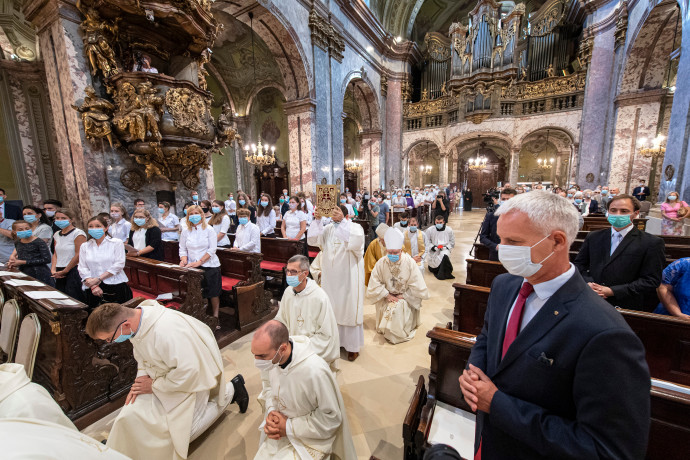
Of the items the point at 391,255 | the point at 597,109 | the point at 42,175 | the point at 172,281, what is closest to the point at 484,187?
the point at 597,109

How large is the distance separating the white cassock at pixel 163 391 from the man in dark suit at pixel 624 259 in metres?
3.44

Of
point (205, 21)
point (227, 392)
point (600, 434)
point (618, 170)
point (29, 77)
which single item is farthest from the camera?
point (618, 170)

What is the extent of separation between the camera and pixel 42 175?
9023mm

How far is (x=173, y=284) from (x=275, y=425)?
2.92 m

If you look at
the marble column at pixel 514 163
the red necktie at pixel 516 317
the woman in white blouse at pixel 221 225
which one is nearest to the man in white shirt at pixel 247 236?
the woman in white blouse at pixel 221 225

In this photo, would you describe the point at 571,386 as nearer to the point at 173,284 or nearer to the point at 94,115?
the point at 173,284

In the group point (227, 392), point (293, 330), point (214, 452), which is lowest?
point (214, 452)

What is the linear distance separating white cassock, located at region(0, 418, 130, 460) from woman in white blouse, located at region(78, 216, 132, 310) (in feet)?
10.2

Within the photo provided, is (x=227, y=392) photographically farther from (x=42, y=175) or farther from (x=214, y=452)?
(x=42, y=175)

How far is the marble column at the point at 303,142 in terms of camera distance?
10.3 m

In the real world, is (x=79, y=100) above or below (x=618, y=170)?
above

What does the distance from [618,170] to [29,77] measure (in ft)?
69.3

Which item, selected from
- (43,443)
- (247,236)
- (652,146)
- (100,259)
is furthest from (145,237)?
(652,146)

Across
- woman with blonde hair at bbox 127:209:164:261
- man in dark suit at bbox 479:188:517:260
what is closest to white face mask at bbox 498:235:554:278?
man in dark suit at bbox 479:188:517:260
